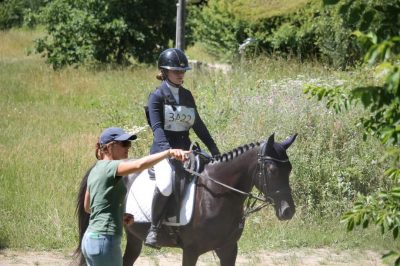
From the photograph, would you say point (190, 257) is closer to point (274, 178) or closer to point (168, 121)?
point (274, 178)

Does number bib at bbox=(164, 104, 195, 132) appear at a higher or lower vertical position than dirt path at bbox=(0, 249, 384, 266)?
higher

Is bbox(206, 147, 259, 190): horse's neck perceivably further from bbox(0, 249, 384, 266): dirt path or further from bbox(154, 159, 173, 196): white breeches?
bbox(0, 249, 384, 266): dirt path

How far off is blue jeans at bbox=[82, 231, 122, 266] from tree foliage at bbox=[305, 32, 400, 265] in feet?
5.81

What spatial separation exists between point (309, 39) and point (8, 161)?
30.9 ft

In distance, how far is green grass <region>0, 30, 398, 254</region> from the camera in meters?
10.3

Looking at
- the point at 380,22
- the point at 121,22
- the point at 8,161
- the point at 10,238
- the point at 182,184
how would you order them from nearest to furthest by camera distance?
the point at 380,22 → the point at 182,184 → the point at 10,238 → the point at 8,161 → the point at 121,22

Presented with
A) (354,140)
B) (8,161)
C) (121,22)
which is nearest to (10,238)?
(8,161)

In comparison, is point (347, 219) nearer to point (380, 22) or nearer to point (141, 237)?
point (380, 22)

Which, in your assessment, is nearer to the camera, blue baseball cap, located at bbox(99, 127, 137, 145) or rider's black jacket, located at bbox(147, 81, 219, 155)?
blue baseball cap, located at bbox(99, 127, 137, 145)

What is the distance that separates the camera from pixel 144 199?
7402 mm

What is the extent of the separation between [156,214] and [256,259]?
2.67 metres

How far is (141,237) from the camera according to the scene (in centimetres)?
749

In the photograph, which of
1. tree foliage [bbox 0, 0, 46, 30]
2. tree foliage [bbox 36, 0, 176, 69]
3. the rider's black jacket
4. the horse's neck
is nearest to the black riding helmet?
the rider's black jacket

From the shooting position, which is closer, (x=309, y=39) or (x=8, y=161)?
(x=8, y=161)
